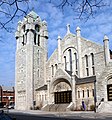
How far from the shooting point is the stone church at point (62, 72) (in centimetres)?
3587

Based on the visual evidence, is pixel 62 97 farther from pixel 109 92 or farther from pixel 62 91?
pixel 109 92

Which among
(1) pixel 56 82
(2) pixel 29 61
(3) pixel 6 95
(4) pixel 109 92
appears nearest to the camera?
(4) pixel 109 92

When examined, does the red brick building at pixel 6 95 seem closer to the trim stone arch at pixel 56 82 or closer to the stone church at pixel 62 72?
the stone church at pixel 62 72

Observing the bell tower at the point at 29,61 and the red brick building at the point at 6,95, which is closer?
the bell tower at the point at 29,61

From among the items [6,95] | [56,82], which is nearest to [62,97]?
[56,82]

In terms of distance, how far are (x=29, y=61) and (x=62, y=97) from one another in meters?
11.9

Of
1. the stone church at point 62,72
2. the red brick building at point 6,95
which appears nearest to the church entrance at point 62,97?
the stone church at point 62,72

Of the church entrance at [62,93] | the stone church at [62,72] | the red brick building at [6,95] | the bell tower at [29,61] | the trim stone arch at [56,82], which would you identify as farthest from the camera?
the red brick building at [6,95]

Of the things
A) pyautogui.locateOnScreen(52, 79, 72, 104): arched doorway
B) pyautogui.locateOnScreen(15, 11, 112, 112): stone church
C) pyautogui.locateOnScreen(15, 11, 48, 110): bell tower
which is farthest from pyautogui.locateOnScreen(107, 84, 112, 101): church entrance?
pyautogui.locateOnScreen(15, 11, 48, 110): bell tower

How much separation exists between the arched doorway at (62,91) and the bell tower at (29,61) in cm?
610

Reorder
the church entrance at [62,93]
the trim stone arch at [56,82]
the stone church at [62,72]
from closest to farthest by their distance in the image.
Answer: the stone church at [62,72] → the church entrance at [62,93] → the trim stone arch at [56,82]

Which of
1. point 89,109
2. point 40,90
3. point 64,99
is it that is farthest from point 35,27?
point 89,109

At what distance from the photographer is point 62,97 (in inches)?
1676

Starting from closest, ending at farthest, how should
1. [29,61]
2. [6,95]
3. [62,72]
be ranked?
[62,72], [29,61], [6,95]
